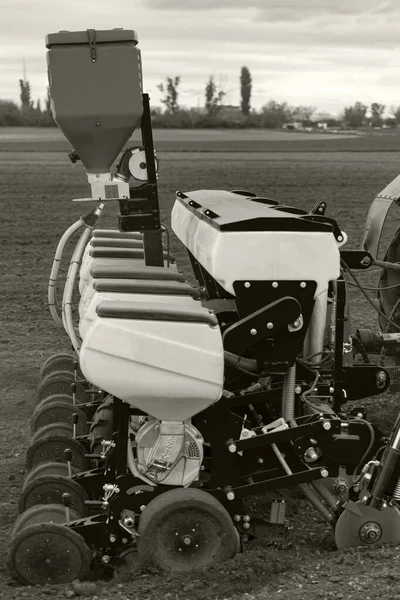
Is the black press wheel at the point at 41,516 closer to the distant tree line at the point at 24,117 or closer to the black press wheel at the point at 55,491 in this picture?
the black press wheel at the point at 55,491

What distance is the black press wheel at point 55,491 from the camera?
4.52 metres

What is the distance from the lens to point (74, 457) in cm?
499

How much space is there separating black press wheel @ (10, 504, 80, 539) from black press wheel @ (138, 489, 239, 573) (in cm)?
37

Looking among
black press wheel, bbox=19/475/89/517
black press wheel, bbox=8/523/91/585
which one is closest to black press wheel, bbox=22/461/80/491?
black press wheel, bbox=19/475/89/517

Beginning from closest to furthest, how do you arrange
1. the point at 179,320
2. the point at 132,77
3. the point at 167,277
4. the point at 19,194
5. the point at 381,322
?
the point at 179,320
the point at 132,77
the point at 167,277
the point at 381,322
the point at 19,194

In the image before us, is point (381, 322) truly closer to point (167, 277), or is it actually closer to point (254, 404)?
point (254, 404)

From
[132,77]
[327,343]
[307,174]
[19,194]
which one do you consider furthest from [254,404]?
[307,174]

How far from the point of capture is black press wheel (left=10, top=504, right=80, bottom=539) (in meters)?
4.23

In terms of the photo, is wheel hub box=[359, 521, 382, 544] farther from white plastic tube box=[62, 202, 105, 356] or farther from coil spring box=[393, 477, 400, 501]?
white plastic tube box=[62, 202, 105, 356]

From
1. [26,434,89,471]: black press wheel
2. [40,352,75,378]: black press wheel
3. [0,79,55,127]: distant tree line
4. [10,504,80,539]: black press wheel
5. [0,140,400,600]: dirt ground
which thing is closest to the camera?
[0,140,400,600]: dirt ground

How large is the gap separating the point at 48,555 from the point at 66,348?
166 inches

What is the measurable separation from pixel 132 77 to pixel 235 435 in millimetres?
1681

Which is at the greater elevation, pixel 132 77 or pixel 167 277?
pixel 132 77

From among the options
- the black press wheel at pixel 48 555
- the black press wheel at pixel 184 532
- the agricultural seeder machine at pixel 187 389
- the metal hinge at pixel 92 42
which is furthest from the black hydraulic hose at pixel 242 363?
the metal hinge at pixel 92 42
